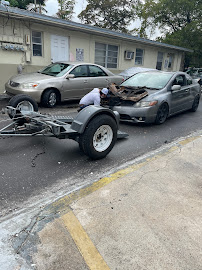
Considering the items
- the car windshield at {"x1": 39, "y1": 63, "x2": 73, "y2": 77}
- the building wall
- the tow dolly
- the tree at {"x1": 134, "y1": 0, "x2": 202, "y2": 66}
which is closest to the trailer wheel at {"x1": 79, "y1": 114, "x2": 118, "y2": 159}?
the tow dolly

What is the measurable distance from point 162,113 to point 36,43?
7.59 metres

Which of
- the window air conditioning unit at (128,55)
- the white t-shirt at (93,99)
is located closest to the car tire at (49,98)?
the white t-shirt at (93,99)

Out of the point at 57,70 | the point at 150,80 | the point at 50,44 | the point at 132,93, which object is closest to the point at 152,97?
the point at 132,93

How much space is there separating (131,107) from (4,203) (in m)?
4.23

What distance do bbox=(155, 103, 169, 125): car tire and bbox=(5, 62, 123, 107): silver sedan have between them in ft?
11.4

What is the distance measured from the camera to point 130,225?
96.5 inches

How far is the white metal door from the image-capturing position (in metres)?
11.5

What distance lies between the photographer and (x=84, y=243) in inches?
86.4

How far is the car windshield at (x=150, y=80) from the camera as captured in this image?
270 inches

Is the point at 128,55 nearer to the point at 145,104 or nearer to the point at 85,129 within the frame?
the point at 145,104

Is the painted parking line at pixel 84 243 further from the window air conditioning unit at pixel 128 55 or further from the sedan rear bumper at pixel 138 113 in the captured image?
the window air conditioning unit at pixel 128 55

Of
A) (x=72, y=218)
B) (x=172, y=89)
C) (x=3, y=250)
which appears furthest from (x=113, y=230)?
(x=172, y=89)

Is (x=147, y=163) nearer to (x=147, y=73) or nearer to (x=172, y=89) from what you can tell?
(x=172, y=89)

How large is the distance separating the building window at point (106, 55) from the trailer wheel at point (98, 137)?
10845 mm
